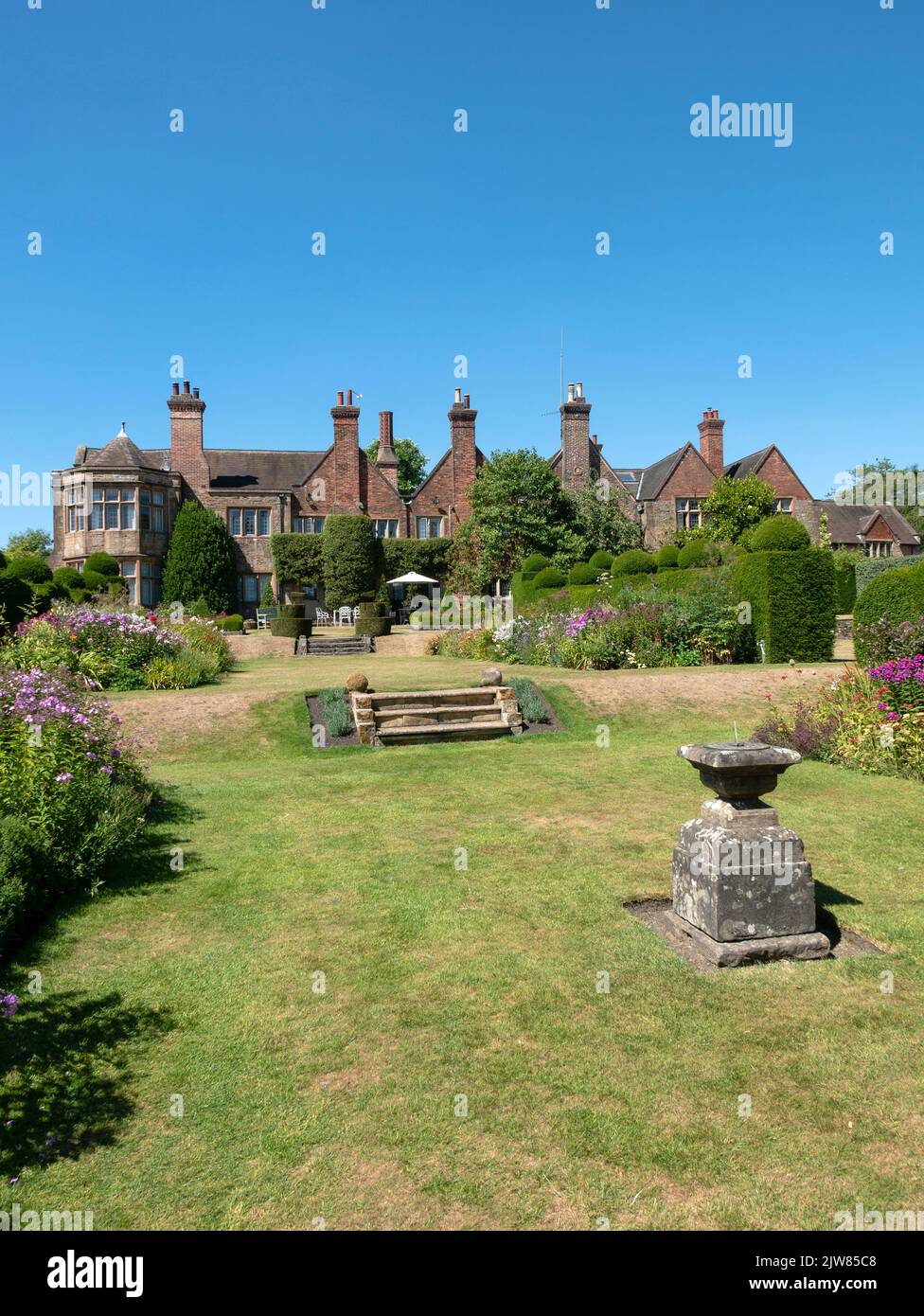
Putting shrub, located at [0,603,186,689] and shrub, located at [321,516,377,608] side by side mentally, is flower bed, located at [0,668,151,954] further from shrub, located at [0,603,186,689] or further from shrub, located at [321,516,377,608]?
shrub, located at [321,516,377,608]

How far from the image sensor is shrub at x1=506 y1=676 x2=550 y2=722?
1261 centimetres

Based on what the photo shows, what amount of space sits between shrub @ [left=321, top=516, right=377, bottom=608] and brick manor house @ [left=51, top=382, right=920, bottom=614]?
2.31 metres

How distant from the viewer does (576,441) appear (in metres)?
43.3

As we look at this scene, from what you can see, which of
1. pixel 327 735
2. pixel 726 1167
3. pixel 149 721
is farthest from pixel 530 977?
pixel 149 721

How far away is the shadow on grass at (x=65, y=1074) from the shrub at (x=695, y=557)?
19737mm

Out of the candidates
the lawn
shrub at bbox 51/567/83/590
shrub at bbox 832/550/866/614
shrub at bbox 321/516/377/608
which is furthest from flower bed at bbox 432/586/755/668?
shrub at bbox 321/516/377/608

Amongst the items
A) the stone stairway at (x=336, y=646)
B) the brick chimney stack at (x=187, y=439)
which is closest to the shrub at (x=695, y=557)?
the stone stairway at (x=336, y=646)

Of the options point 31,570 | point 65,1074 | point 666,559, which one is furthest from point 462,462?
point 65,1074

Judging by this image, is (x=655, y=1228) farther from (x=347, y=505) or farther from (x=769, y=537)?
(x=347, y=505)

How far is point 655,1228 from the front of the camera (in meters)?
2.60

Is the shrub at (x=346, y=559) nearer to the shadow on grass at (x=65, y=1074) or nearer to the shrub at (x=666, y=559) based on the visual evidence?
the shrub at (x=666, y=559)

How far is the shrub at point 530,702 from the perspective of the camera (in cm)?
1261

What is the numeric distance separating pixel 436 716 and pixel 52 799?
679 cm

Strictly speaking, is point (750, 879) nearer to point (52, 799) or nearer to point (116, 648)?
point (52, 799)
